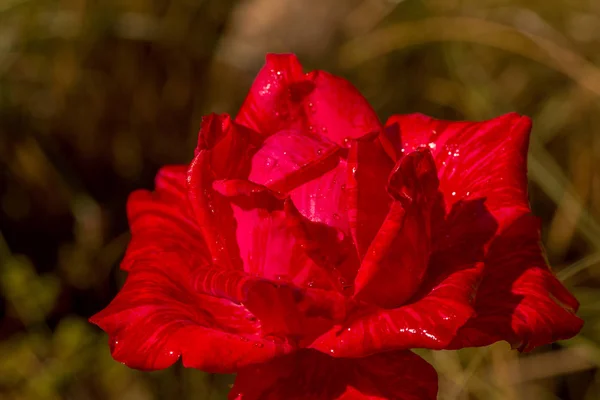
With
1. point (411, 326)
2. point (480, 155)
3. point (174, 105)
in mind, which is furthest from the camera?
point (174, 105)

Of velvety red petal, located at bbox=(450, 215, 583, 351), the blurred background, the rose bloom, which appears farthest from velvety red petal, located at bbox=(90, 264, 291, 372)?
the blurred background

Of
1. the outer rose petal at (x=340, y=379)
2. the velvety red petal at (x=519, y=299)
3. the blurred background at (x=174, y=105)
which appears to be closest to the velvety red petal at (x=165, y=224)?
the outer rose petal at (x=340, y=379)

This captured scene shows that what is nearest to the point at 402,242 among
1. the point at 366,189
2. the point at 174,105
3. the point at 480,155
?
the point at 366,189

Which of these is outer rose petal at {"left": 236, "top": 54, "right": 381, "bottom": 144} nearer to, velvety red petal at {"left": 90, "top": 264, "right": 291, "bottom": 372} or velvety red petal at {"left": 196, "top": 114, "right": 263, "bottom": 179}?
velvety red petal at {"left": 196, "top": 114, "right": 263, "bottom": 179}

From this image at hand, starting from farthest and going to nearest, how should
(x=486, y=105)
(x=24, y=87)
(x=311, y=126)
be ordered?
(x=24, y=87)
(x=486, y=105)
(x=311, y=126)

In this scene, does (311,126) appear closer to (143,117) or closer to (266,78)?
(266,78)

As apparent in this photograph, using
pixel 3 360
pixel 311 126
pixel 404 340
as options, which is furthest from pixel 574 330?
pixel 3 360

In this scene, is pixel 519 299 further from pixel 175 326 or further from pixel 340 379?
pixel 175 326
